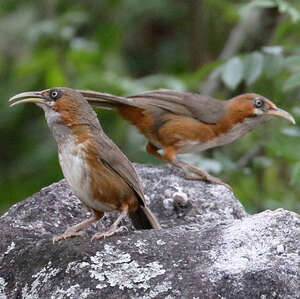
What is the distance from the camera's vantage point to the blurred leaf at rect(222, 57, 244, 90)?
21.3ft

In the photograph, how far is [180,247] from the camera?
13.4 feet

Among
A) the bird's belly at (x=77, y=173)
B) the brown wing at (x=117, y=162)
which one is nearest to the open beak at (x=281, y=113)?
the brown wing at (x=117, y=162)

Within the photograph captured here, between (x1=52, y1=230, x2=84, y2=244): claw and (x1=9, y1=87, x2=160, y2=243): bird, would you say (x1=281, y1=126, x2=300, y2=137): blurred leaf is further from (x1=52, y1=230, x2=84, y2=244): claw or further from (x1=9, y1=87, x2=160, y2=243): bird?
(x1=52, y1=230, x2=84, y2=244): claw

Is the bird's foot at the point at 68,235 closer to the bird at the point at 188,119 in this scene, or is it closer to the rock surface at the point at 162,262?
the rock surface at the point at 162,262

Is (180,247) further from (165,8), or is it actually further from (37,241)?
A: (165,8)

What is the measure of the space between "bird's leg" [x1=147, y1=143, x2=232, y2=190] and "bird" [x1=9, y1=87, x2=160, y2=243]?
43.7 inches

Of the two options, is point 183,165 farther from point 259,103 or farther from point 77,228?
point 77,228

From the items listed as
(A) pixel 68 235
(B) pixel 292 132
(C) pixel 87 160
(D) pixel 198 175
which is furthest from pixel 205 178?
(A) pixel 68 235

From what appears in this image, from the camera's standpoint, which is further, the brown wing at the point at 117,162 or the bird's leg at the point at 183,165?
the bird's leg at the point at 183,165

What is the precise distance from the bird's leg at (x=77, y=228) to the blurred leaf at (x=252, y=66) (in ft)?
7.00

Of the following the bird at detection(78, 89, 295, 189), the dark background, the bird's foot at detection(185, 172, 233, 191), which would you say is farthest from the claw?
the bird at detection(78, 89, 295, 189)

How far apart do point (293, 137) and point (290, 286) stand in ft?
8.57

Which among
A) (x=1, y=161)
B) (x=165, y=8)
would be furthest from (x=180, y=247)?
(x=165, y=8)

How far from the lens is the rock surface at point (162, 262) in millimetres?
3738
